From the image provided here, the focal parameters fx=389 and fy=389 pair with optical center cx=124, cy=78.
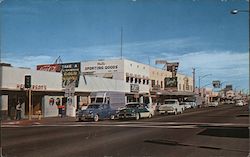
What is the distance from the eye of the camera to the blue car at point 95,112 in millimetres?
30808

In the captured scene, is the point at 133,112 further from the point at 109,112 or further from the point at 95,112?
the point at 95,112

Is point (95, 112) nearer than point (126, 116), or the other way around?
point (95, 112)

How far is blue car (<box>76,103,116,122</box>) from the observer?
3081cm

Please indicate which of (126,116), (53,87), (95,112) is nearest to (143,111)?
(126,116)

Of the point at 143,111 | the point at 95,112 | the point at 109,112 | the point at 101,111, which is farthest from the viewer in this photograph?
the point at 143,111

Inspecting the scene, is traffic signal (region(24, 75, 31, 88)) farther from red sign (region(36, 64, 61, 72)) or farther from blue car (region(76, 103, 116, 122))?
red sign (region(36, 64, 61, 72))

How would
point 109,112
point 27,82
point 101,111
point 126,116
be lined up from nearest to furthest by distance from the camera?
point 27,82 < point 101,111 < point 126,116 < point 109,112

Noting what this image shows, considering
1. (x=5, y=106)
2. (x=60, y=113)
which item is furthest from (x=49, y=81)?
(x=5, y=106)

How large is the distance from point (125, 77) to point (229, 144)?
1833 inches

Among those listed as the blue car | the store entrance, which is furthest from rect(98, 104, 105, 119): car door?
the store entrance

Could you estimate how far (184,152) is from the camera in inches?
465

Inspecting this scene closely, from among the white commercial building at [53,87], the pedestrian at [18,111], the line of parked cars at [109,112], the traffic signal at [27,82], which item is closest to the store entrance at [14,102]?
the white commercial building at [53,87]

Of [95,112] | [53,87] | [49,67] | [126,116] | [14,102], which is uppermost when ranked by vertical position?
[49,67]

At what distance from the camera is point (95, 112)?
31.0 metres
